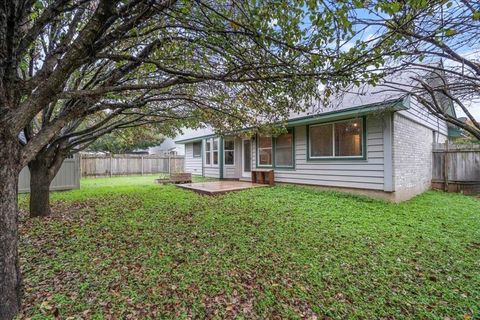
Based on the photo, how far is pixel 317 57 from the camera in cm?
280

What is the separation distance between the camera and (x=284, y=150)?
9836 mm

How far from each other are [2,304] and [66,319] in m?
→ 0.56

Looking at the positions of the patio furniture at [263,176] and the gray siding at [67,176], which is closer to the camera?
the gray siding at [67,176]

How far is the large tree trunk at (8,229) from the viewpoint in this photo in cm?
212

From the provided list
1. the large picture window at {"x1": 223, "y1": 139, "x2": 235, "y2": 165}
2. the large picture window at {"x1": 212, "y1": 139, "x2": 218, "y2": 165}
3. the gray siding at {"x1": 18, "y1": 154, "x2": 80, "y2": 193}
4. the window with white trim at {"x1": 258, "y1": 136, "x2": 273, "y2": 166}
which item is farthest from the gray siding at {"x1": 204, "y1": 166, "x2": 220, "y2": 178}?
the gray siding at {"x1": 18, "y1": 154, "x2": 80, "y2": 193}

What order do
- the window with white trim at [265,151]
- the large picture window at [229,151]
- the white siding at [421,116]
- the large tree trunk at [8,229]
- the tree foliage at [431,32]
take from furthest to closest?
the large picture window at [229,151], the window with white trim at [265,151], the white siding at [421,116], the tree foliage at [431,32], the large tree trunk at [8,229]

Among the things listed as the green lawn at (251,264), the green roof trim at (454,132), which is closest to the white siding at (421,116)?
the green roof trim at (454,132)

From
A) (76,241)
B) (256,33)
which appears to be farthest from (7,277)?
(256,33)

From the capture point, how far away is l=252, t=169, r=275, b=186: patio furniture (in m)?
10.1

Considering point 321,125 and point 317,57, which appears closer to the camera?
point 317,57

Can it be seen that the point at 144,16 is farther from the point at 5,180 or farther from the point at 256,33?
the point at 5,180

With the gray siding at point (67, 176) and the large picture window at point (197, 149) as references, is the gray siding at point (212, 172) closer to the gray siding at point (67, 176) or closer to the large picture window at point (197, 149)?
the large picture window at point (197, 149)

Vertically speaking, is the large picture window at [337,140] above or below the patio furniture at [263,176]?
above

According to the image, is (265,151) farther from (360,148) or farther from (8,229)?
(8,229)
